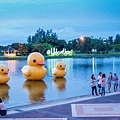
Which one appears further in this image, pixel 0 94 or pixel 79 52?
pixel 79 52

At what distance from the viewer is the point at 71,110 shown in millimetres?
13859

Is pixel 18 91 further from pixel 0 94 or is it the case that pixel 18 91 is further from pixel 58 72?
pixel 58 72

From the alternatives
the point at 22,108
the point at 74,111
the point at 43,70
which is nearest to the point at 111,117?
the point at 74,111

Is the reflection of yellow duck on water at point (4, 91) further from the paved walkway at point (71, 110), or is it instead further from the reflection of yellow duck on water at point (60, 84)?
the paved walkway at point (71, 110)

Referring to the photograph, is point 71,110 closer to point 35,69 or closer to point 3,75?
point 3,75

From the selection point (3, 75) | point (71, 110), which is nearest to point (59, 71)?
point (3, 75)

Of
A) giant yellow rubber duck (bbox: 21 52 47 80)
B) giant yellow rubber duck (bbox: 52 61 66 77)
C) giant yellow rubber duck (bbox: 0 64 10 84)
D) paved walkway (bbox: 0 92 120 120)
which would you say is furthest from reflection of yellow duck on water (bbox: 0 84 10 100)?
giant yellow rubber duck (bbox: 52 61 66 77)

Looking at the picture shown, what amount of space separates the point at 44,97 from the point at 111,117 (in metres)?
7.99

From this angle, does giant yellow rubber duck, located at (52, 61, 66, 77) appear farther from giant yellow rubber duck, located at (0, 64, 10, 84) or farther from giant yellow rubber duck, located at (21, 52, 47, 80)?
giant yellow rubber duck, located at (0, 64, 10, 84)

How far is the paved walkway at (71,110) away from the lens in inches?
496

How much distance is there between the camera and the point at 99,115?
12906 millimetres

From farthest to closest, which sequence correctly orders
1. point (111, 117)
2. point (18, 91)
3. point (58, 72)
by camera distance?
point (58, 72) → point (18, 91) → point (111, 117)

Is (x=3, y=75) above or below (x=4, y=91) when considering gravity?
above

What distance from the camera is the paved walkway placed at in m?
12.6
